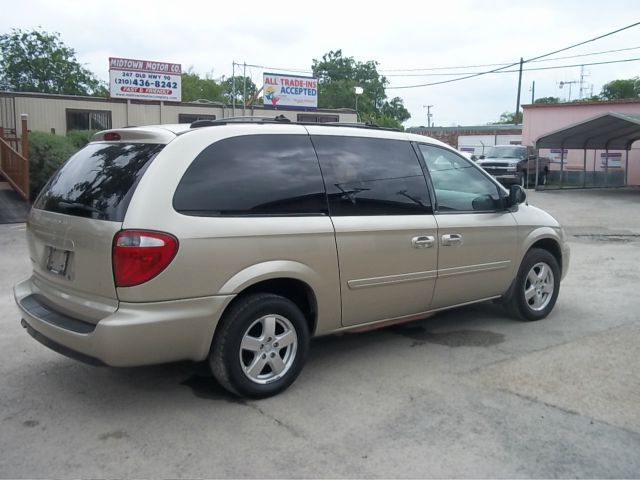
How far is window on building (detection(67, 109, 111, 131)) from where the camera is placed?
80.8 feet

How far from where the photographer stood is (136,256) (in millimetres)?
3395

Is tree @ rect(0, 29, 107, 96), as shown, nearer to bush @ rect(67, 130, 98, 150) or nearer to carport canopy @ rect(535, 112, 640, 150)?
bush @ rect(67, 130, 98, 150)

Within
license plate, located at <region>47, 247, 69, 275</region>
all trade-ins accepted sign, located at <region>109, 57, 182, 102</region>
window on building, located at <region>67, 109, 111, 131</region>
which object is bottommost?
license plate, located at <region>47, 247, 69, 275</region>

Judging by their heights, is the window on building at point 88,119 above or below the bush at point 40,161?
above

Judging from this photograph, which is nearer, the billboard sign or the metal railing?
the metal railing

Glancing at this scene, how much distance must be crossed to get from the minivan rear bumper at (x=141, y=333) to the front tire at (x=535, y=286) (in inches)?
124

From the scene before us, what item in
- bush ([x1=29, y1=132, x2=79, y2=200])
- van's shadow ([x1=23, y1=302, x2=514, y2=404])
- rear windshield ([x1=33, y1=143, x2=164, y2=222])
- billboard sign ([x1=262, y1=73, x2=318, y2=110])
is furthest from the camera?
billboard sign ([x1=262, y1=73, x2=318, y2=110])

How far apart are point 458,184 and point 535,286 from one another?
1.41m

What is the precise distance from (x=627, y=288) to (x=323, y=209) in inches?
198

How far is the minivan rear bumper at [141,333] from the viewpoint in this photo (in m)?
3.40

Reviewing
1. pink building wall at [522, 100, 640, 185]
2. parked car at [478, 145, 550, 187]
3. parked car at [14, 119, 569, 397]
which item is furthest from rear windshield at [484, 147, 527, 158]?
parked car at [14, 119, 569, 397]

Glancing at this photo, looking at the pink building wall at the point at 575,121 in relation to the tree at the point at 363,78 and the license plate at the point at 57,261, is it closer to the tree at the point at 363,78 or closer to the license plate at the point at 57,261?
the license plate at the point at 57,261

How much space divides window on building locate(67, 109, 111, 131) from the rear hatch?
2220 centimetres

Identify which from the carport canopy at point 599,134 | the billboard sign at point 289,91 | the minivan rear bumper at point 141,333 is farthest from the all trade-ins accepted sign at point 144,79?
the minivan rear bumper at point 141,333
